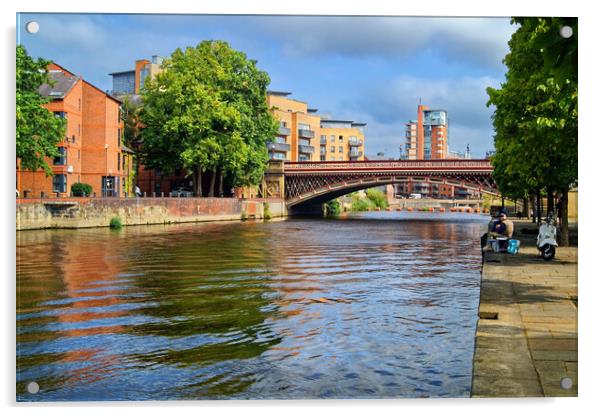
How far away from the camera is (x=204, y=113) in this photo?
54719 mm

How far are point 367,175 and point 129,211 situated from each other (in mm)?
29069

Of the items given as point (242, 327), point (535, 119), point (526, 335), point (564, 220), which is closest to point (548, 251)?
point (564, 220)

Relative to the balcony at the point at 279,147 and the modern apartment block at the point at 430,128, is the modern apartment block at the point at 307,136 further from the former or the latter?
the modern apartment block at the point at 430,128

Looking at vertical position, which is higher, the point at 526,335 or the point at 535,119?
the point at 535,119

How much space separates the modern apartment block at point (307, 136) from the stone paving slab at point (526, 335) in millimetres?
82673

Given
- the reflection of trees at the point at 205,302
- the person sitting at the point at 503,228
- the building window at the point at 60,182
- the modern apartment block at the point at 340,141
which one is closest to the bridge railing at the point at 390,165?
the building window at the point at 60,182

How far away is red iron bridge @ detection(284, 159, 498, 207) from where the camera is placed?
2566 inches

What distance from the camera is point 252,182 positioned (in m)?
A: 61.0

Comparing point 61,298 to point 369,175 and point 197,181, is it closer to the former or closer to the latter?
point 197,181

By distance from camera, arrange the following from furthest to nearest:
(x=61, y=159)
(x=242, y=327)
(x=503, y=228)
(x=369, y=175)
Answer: (x=369, y=175) < (x=61, y=159) < (x=503, y=228) < (x=242, y=327)

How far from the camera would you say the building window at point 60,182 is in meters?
46.7

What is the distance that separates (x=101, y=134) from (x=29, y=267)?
31.2 meters

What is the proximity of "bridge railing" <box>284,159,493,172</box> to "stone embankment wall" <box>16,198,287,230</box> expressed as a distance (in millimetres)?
8869

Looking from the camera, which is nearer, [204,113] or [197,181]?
[204,113]
